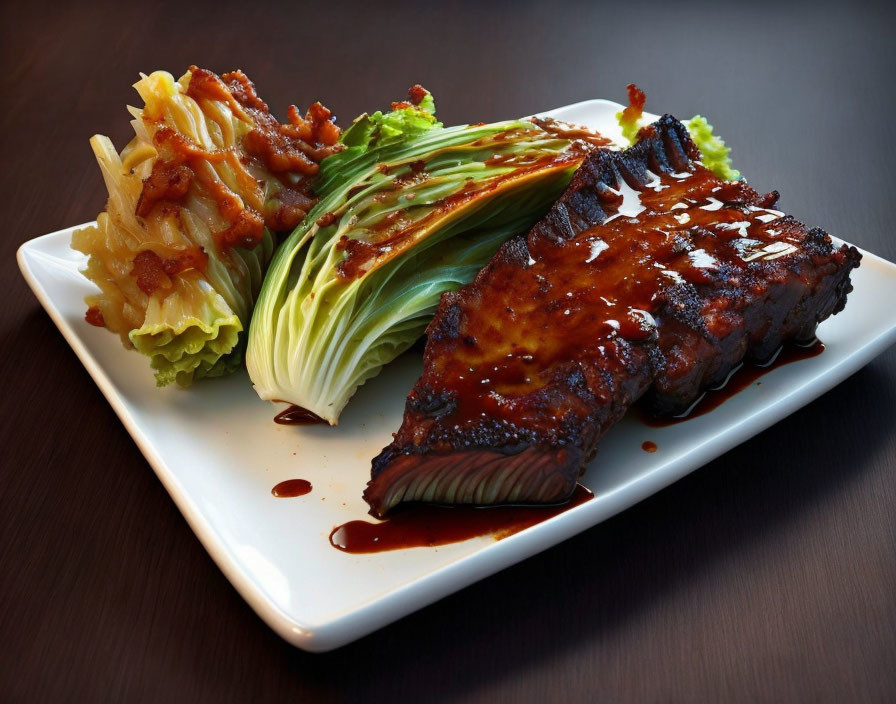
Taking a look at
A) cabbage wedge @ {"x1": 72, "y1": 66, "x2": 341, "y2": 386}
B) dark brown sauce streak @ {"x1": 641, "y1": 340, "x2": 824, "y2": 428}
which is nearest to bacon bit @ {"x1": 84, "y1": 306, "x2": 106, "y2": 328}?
cabbage wedge @ {"x1": 72, "y1": 66, "x2": 341, "y2": 386}

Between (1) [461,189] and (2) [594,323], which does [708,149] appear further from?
(2) [594,323]

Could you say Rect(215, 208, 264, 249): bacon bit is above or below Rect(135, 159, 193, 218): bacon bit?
below

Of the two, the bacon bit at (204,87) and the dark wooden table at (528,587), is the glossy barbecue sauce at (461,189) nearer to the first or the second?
the bacon bit at (204,87)

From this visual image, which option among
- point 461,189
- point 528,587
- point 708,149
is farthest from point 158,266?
point 708,149

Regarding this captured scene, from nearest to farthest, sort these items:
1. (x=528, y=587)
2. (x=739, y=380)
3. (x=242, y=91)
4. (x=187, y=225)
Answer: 1. (x=528, y=587)
2. (x=739, y=380)
3. (x=187, y=225)
4. (x=242, y=91)

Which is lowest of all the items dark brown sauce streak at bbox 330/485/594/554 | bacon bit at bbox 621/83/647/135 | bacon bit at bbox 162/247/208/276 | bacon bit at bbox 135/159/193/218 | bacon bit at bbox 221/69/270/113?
dark brown sauce streak at bbox 330/485/594/554

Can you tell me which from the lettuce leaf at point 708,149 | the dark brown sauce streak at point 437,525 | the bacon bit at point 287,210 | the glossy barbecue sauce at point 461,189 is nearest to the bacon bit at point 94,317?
the bacon bit at point 287,210

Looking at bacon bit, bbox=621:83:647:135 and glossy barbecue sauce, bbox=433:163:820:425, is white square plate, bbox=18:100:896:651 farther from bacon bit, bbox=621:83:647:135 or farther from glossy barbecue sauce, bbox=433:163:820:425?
bacon bit, bbox=621:83:647:135

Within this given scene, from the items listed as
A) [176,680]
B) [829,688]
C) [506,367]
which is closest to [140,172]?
[506,367]
